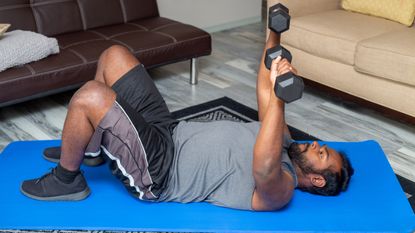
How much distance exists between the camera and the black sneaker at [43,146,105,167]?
6.58 feet

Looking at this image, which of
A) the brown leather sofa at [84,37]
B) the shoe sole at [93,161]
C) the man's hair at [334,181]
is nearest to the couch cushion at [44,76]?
the brown leather sofa at [84,37]

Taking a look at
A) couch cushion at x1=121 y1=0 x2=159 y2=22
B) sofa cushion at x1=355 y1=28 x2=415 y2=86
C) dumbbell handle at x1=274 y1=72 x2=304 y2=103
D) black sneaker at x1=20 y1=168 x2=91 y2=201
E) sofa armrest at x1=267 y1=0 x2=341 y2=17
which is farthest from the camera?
couch cushion at x1=121 y1=0 x2=159 y2=22

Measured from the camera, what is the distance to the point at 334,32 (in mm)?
2689

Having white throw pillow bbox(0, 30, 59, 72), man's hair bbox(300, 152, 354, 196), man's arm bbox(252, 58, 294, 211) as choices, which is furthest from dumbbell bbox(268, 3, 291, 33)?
white throw pillow bbox(0, 30, 59, 72)

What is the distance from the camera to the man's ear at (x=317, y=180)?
5.62ft

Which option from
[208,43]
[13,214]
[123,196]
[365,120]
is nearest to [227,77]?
[208,43]

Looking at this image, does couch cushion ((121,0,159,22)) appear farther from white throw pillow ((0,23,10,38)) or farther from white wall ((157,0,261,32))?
white throw pillow ((0,23,10,38))

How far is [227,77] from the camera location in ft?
10.8

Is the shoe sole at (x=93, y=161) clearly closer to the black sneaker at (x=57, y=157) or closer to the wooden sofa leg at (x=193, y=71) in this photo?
the black sneaker at (x=57, y=157)

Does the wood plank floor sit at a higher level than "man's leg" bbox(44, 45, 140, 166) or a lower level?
lower

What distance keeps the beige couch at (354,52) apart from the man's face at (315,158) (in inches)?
34.9

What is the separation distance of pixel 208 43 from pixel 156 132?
143 cm

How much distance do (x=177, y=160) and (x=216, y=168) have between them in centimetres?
14

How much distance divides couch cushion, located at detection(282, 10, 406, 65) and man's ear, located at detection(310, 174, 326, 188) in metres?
1.10
